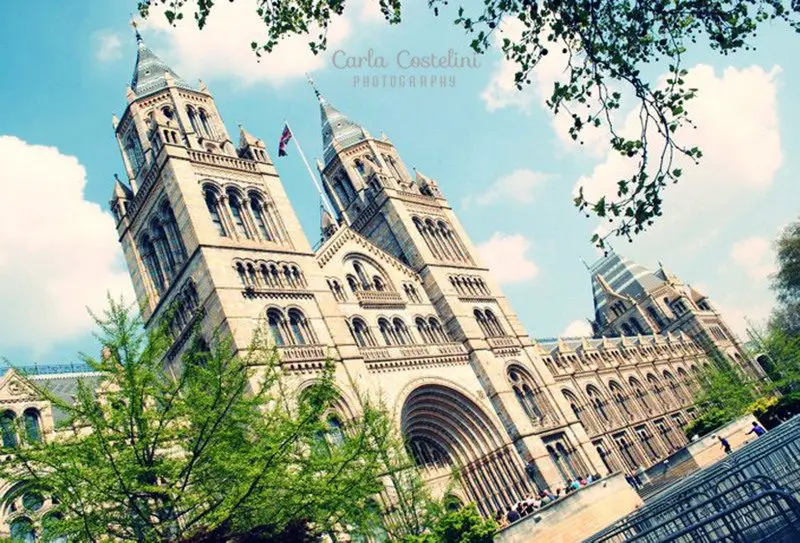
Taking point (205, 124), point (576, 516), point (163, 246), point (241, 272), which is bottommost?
point (576, 516)

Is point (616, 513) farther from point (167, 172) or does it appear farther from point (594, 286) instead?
point (594, 286)

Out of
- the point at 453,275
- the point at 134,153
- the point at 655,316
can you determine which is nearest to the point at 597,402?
the point at 453,275

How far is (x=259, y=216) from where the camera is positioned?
28203 mm

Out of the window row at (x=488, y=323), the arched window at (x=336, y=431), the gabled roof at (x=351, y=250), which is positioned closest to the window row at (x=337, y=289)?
the gabled roof at (x=351, y=250)

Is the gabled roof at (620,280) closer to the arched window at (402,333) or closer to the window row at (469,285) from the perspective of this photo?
the window row at (469,285)

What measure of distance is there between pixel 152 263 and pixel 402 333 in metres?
12.6

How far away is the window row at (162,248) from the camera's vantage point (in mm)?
26141

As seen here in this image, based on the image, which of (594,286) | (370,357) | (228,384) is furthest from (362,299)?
(594,286)

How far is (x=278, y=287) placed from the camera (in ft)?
81.7

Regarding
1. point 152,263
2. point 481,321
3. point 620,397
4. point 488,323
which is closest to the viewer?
point 152,263

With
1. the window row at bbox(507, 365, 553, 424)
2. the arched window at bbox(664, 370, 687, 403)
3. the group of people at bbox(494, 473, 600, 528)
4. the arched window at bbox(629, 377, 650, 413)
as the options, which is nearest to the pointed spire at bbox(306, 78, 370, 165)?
the window row at bbox(507, 365, 553, 424)

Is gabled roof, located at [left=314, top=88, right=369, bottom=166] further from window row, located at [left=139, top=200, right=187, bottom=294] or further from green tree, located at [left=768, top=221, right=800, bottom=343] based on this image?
green tree, located at [left=768, top=221, right=800, bottom=343]

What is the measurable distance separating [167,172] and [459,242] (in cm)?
1852

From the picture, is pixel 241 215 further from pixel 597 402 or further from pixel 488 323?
pixel 597 402
